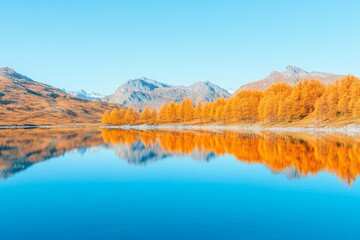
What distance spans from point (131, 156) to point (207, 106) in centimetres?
13254

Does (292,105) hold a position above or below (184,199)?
above

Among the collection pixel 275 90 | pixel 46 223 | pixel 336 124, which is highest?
pixel 275 90

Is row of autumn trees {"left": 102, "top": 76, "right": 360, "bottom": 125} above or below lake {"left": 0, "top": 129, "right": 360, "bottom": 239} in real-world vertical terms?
above

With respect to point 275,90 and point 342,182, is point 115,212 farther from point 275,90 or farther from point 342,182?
point 275,90

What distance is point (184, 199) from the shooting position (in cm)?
2095

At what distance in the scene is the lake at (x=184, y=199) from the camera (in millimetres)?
14844

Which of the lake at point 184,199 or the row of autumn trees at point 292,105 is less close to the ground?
the row of autumn trees at point 292,105

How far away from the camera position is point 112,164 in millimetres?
38969

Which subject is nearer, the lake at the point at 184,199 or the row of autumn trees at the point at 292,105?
the lake at the point at 184,199

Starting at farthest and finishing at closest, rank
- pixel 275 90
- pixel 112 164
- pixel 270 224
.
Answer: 1. pixel 275 90
2. pixel 112 164
3. pixel 270 224

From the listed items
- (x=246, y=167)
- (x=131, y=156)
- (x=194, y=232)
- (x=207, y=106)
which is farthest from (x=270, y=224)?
(x=207, y=106)

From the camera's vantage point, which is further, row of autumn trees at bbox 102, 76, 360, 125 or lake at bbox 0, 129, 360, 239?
row of autumn trees at bbox 102, 76, 360, 125

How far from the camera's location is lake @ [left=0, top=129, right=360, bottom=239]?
14844mm

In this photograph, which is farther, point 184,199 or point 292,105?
point 292,105
